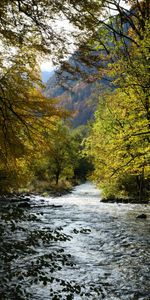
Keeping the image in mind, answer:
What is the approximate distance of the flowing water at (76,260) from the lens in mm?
5785

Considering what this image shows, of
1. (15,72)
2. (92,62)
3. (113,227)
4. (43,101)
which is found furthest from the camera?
(113,227)

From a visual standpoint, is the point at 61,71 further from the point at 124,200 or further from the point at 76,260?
the point at 124,200

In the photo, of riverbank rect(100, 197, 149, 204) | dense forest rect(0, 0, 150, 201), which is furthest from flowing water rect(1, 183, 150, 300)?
riverbank rect(100, 197, 149, 204)

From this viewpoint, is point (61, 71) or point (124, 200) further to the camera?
point (124, 200)

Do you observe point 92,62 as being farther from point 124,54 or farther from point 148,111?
point 148,111

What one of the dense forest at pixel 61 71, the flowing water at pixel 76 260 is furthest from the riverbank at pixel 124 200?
the dense forest at pixel 61 71

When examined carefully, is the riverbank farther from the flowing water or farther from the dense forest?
the dense forest

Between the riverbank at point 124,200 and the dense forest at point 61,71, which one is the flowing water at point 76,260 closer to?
the dense forest at point 61,71

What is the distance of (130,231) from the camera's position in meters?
13.4

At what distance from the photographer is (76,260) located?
9273 millimetres

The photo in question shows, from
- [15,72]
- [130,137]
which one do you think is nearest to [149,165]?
[130,137]

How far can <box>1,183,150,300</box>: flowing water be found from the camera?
579 centimetres

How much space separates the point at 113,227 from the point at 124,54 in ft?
25.2

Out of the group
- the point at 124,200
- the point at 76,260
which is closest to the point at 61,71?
the point at 76,260
